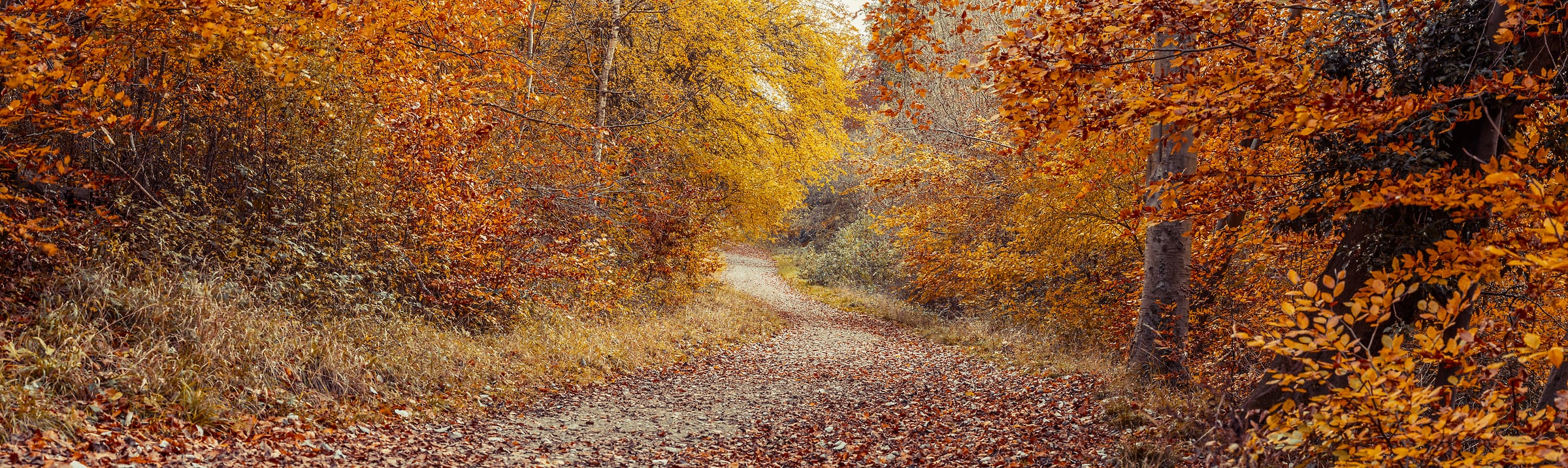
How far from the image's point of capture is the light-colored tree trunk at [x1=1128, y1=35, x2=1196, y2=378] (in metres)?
7.43

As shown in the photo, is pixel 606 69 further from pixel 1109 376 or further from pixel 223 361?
pixel 1109 376

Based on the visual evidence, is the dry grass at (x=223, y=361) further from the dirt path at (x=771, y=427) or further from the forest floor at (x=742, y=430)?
the dirt path at (x=771, y=427)

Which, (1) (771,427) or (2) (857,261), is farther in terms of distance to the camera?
(2) (857,261)

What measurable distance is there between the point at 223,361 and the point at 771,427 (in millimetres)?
4332

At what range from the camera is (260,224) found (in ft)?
23.4

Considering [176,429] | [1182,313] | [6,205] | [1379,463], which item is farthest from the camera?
[1182,313]

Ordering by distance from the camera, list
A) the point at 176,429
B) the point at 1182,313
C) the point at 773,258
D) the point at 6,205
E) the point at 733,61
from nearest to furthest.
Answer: the point at 176,429 → the point at 6,205 → the point at 1182,313 → the point at 733,61 → the point at 773,258

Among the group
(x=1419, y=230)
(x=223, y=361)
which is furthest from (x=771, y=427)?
(x=1419, y=230)

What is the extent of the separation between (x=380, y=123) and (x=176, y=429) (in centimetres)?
300

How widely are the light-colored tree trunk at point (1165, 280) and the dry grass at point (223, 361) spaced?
5.62 metres

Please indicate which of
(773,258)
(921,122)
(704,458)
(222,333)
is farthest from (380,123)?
(773,258)

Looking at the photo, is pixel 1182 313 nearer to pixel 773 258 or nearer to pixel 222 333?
pixel 222 333

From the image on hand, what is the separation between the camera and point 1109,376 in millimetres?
8000

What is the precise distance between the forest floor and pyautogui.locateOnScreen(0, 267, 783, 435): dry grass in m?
0.30
